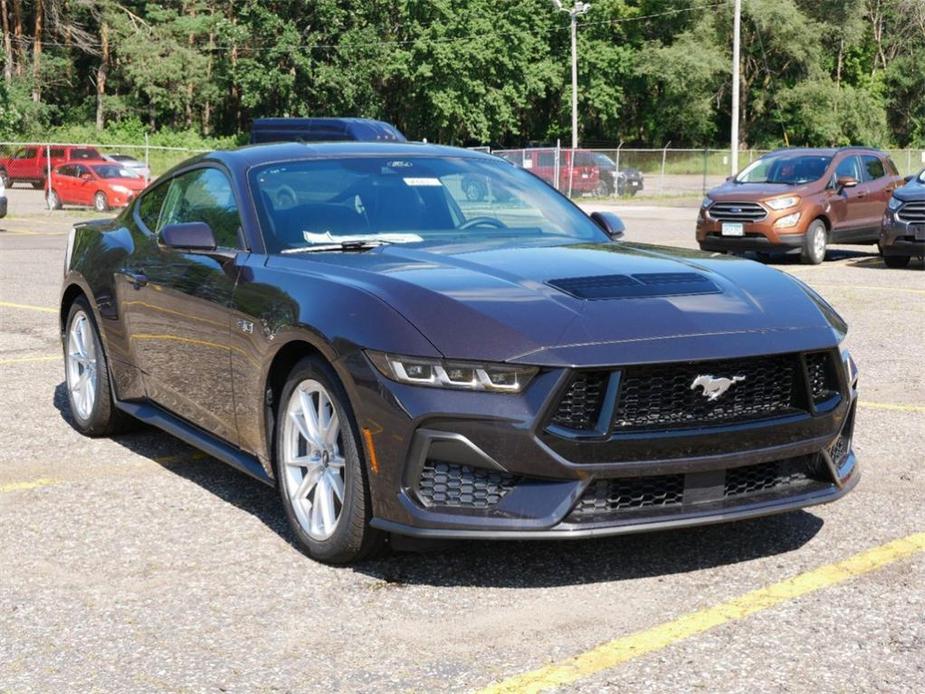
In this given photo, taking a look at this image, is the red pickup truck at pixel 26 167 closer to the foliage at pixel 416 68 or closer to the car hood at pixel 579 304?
the foliage at pixel 416 68

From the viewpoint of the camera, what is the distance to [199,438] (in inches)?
231

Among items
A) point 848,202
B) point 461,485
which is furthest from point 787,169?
point 461,485

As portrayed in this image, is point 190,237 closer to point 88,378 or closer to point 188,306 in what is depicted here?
point 188,306

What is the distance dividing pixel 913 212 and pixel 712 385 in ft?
47.3

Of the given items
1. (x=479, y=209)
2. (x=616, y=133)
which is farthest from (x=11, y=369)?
(x=616, y=133)

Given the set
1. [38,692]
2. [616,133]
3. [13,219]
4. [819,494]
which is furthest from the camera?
[616,133]

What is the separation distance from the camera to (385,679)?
12.3 ft

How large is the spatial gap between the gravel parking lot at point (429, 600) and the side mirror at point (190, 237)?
111 cm

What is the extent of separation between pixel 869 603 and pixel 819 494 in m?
0.48

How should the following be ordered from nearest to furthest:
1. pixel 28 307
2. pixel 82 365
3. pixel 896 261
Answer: pixel 82 365 < pixel 28 307 < pixel 896 261

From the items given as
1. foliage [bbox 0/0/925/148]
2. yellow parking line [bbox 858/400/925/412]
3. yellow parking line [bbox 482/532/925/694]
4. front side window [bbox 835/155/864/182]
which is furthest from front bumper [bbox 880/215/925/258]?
foliage [bbox 0/0/925/148]

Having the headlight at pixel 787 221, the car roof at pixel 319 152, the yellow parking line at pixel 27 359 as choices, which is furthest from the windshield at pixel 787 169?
the car roof at pixel 319 152

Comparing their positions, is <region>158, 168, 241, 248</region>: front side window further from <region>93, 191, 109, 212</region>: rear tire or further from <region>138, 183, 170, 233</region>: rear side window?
<region>93, 191, 109, 212</region>: rear tire

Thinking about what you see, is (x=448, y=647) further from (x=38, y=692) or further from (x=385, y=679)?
(x=38, y=692)
